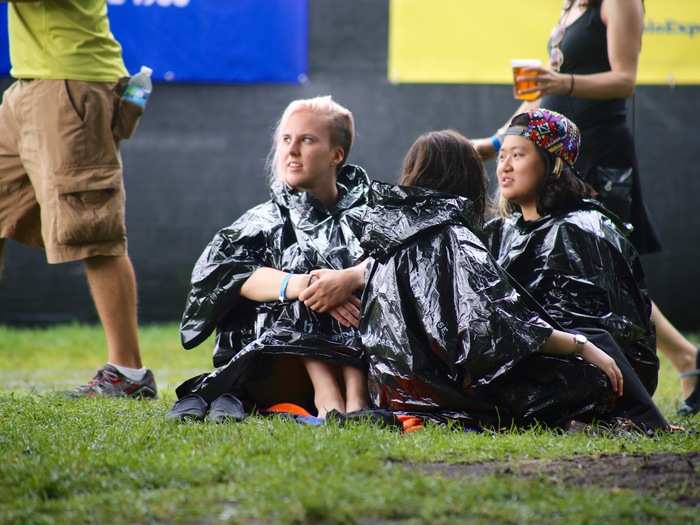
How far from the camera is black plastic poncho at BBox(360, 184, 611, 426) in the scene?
11.3ft

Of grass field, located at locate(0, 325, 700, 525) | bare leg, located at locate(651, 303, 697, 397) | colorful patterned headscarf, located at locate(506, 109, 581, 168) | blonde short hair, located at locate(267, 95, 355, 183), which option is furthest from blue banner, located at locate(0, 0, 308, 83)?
grass field, located at locate(0, 325, 700, 525)

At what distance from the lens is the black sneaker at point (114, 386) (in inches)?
174

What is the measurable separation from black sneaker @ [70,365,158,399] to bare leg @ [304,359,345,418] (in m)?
0.92

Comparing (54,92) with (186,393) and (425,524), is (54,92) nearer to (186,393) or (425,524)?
(186,393)

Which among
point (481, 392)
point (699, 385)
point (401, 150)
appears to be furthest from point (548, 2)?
point (481, 392)

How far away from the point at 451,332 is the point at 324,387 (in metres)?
0.54

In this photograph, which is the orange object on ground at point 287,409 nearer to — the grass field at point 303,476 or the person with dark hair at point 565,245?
the grass field at point 303,476

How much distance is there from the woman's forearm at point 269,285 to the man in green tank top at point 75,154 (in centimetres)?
79

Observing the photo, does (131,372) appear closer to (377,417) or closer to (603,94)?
(377,417)

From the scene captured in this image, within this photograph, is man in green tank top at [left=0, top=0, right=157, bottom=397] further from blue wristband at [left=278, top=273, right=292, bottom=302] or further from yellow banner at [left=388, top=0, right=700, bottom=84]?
yellow banner at [left=388, top=0, right=700, bottom=84]

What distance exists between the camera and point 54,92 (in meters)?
4.45

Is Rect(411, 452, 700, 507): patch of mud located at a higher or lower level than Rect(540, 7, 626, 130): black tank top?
lower

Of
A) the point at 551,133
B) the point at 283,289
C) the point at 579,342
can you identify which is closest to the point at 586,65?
the point at 551,133

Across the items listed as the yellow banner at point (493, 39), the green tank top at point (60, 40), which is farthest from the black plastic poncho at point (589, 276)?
the yellow banner at point (493, 39)
